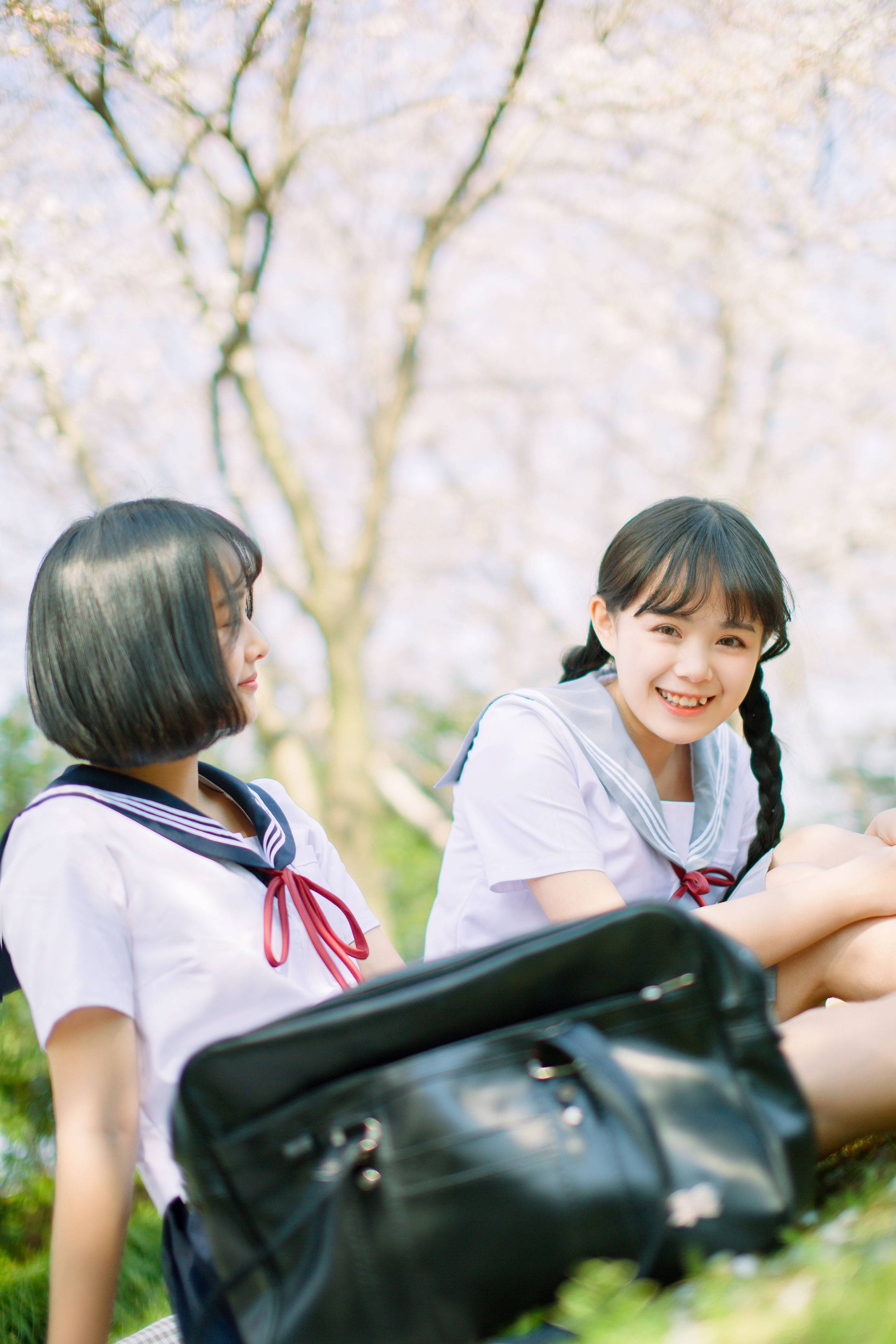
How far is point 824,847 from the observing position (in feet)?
6.07

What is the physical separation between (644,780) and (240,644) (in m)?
0.89

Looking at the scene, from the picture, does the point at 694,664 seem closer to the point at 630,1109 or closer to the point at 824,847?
the point at 824,847

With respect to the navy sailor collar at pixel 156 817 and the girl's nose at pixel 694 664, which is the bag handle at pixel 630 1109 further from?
the girl's nose at pixel 694 664

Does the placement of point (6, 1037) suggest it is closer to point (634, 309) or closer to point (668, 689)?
point (668, 689)

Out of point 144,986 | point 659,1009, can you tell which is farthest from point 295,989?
point 659,1009

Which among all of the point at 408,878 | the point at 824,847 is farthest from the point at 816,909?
A: the point at 408,878

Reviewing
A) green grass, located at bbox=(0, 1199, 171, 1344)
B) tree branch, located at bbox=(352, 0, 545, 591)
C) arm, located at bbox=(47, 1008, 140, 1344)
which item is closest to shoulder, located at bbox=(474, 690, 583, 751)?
arm, located at bbox=(47, 1008, 140, 1344)

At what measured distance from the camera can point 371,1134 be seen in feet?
3.01

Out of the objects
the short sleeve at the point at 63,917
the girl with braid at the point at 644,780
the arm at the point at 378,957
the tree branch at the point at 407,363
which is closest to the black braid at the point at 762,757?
the girl with braid at the point at 644,780

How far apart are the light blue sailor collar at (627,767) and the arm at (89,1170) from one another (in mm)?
948

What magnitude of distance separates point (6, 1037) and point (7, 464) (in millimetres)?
4423

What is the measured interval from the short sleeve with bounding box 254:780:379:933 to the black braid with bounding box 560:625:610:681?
0.72 m

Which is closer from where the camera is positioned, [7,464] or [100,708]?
[100,708]

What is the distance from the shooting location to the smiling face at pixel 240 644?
1416 mm
